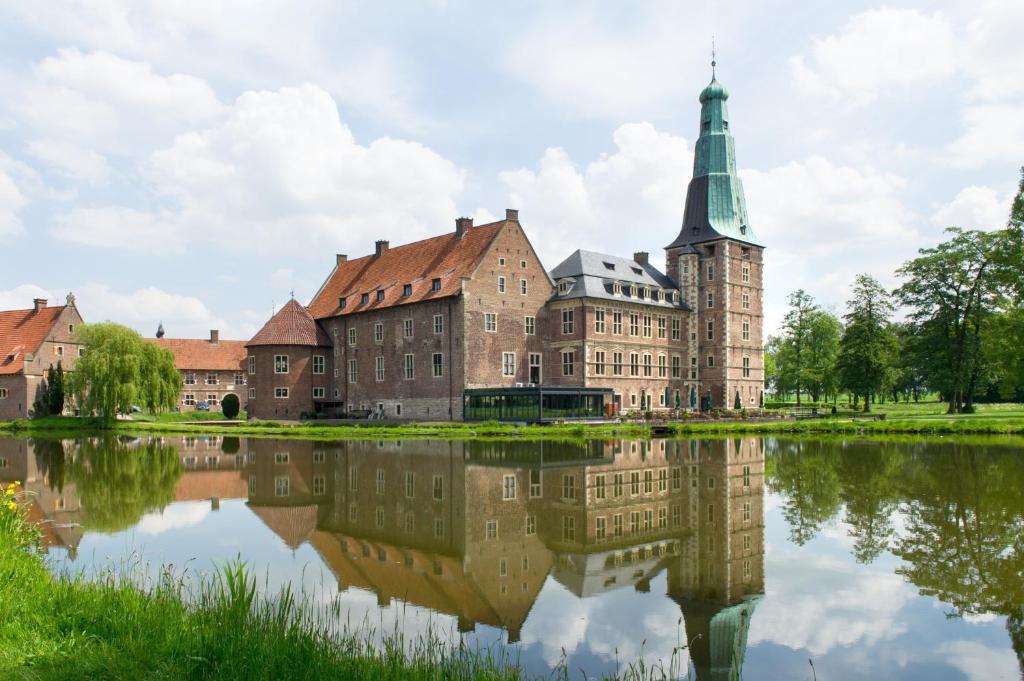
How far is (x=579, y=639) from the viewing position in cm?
881

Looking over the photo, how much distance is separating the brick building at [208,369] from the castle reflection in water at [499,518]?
168 feet

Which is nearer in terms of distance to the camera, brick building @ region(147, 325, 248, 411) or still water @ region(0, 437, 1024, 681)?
still water @ region(0, 437, 1024, 681)

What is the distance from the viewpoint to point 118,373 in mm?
50438

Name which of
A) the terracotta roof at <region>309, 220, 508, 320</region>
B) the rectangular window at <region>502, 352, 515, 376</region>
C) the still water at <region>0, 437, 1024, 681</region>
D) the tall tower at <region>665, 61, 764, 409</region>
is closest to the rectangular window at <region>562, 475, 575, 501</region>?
the still water at <region>0, 437, 1024, 681</region>

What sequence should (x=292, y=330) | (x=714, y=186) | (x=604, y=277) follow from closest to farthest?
(x=604, y=277)
(x=292, y=330)
(x=714, y=186)

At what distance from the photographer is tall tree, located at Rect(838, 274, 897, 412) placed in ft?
204

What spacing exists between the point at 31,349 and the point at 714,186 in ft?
188

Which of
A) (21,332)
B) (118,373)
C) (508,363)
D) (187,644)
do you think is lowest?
(187,644)

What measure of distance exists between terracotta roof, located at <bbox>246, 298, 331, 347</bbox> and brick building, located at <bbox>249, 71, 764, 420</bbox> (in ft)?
0.56

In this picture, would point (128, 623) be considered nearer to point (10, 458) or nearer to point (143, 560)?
point (143, 560)

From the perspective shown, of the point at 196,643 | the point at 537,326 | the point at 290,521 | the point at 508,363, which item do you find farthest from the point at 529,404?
the point at 196,643

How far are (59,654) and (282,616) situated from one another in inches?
74.1

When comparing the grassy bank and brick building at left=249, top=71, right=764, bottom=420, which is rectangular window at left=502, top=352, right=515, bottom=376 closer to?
brick building at left=249, top=71, right=764, bottom=420

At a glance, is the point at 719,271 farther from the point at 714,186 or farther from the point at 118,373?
the point at 118,373
